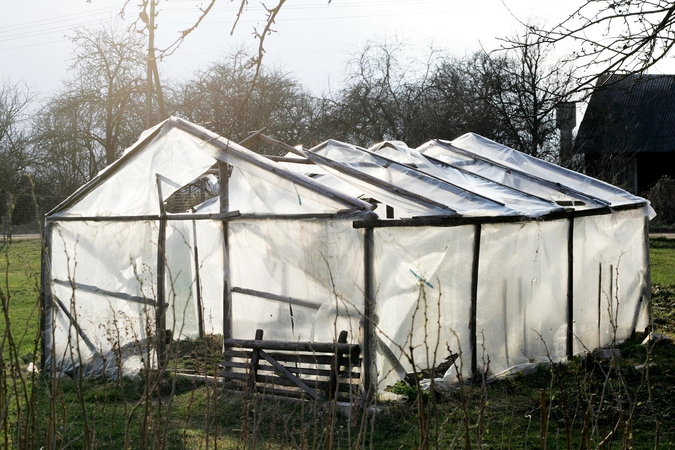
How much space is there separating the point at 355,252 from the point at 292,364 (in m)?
1.35

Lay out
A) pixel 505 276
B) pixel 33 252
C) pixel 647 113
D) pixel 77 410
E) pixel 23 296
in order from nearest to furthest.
→ pixel 77 410, pixel 505 276, pixel 23 296, pixel 33 252, pixel 647 113

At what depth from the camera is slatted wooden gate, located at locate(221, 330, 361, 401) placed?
6161mm

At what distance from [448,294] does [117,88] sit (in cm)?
1795

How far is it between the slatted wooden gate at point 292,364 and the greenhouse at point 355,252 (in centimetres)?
17

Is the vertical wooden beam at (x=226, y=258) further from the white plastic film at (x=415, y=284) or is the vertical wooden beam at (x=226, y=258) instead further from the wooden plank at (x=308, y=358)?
the white plastic film at (x=415, y=284)

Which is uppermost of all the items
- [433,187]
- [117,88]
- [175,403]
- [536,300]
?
[117,88]

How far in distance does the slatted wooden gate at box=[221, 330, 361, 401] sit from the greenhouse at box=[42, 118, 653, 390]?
0.55 feet

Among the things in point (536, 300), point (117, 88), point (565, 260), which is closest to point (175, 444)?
point (536, 300)

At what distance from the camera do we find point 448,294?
268 inches

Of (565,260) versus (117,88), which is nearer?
(565,260)

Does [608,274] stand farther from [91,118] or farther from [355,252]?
[91,118]

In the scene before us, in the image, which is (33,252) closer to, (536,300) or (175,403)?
(175,403)

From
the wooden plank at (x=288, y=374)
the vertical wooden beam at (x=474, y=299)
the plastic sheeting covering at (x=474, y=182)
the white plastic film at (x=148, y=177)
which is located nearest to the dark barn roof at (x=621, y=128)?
the plastic sheeting covering at (x=474, y=182)

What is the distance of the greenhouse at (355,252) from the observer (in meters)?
6.45
